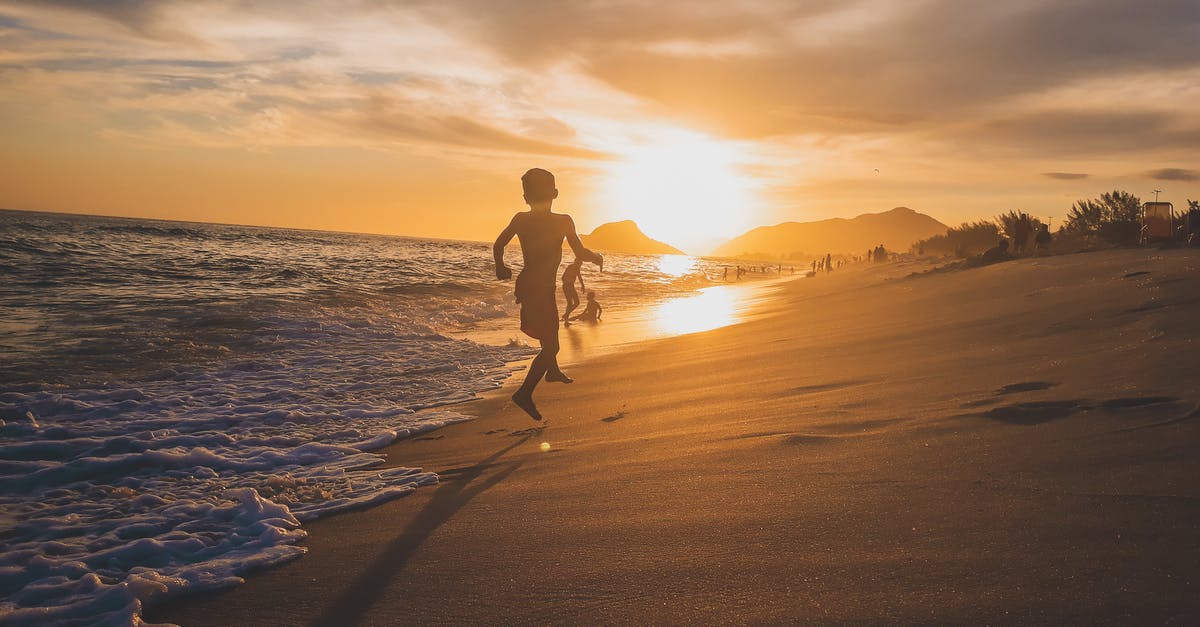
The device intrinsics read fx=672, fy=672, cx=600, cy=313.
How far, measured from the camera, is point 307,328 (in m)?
13.4

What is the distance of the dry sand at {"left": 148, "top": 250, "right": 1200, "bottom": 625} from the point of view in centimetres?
216

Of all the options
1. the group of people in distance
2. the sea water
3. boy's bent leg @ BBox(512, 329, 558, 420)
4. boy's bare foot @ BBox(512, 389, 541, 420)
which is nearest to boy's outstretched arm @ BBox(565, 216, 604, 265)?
boy's bent leg @ BBox(512, 329, 558, 420)

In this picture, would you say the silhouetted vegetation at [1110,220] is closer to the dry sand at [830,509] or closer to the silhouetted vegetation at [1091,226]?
the silhouetted vegetation at [1091,226]

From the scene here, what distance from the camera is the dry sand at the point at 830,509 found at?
216cm

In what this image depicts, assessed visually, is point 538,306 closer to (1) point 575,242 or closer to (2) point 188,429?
(1) point 575,242

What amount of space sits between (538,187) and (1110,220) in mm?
19589

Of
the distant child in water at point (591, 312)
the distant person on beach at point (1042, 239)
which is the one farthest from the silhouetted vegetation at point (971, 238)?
the distant child in water at point (591, 312)

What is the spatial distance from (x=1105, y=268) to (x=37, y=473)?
12.0 metres

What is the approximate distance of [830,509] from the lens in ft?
9.40

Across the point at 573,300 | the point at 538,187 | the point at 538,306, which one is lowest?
the point at 573,300

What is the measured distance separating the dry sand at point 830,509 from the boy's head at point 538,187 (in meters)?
1.94

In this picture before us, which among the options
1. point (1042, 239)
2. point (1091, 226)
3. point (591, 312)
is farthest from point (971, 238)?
point (591, 312)

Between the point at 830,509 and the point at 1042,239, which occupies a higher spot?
the point at 1042,239

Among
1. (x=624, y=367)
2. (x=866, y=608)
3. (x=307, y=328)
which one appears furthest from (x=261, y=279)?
(x=866, y=608)
